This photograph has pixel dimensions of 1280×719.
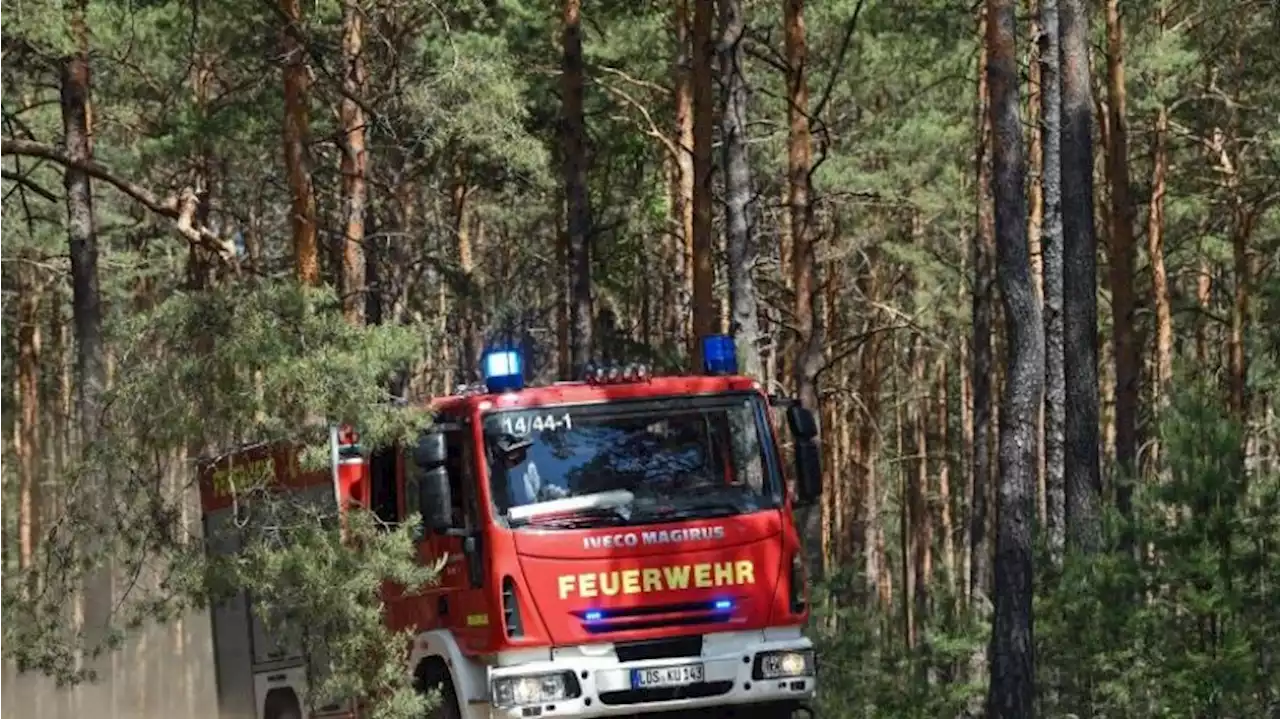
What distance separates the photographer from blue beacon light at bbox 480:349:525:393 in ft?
40.7

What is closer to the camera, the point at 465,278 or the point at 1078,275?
the point at 1078,275

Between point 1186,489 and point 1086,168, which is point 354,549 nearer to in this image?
point 1186,489

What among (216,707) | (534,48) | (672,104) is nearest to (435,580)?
(216,707)

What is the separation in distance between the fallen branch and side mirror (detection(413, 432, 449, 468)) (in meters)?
2.44

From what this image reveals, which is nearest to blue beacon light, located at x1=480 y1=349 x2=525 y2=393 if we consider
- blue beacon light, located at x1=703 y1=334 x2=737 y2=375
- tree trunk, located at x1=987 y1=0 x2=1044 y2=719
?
blue beacon light, located at x1=703 y1=334 x2=737 y2=375

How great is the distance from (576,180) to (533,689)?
14.5 meters

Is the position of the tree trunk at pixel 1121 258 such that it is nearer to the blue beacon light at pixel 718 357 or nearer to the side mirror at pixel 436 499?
the blue beacon light at pixel 718 357

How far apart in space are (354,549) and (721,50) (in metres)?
9.09

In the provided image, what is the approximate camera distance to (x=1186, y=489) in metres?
14.6

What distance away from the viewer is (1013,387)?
15.1 metres

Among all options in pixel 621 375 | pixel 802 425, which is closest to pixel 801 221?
pixel 621 375

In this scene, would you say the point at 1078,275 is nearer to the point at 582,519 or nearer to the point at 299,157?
the point at 299,157

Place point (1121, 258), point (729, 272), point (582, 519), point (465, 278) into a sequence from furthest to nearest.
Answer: point (465, 278) < point (1121, 258) < point (729, 272) < point (582, 519)

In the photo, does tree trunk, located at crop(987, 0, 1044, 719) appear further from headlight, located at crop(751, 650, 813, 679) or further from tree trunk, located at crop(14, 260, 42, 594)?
tree trunk, located at crop(14, 260, 42, 594)
